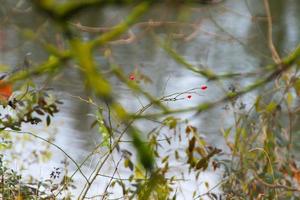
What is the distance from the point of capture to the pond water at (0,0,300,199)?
3.43 metres

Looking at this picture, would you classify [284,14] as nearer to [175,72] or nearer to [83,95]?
[175,72]

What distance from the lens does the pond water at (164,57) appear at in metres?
3.43

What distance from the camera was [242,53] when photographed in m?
5.05

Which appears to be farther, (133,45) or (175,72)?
(133,45)

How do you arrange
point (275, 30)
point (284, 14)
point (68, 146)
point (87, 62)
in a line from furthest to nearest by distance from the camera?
point (284, 14) → point (275, 30) → point (68, 146) → point (87, 62)

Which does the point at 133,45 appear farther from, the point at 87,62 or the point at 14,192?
the point at 87,62

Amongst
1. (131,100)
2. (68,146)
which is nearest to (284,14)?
(131,100)

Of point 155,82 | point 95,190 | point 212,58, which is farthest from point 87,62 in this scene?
point 212,58

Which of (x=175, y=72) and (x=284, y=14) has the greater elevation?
(x=284, y=14)

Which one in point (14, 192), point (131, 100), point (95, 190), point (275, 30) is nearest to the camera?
point (14, 192)

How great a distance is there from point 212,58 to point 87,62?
4.27 m

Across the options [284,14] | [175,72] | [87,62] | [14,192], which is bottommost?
[87,62]

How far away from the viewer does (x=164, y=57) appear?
4.93 metres

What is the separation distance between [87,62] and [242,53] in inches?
175
